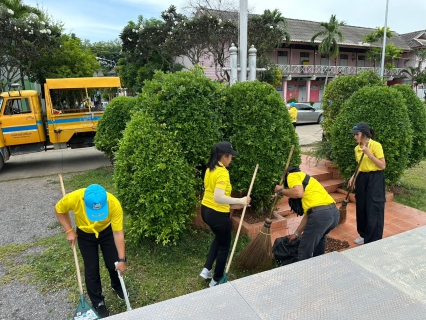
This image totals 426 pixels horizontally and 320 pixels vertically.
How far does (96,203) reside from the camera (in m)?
2.38

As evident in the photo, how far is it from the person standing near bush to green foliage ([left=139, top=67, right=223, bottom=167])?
83 centimetres

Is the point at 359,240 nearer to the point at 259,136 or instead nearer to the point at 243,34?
the point at 259,136

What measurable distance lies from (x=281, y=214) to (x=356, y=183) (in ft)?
4.38

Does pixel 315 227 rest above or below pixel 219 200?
below

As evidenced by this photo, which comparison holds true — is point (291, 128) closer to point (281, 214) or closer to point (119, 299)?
point (281, 214)

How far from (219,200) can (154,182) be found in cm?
95

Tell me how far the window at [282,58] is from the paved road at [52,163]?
17.1 m

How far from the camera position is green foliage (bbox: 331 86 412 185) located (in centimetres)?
491

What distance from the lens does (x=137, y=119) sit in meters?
3.80

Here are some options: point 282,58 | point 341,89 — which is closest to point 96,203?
point 341,89

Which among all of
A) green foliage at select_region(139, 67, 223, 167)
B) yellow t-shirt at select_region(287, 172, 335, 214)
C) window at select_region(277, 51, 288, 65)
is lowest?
yellow t-shirt at select_region(287, 172, 335, 214)

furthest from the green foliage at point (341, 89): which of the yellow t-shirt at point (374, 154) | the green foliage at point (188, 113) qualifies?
the green foliage at point (188, 113)

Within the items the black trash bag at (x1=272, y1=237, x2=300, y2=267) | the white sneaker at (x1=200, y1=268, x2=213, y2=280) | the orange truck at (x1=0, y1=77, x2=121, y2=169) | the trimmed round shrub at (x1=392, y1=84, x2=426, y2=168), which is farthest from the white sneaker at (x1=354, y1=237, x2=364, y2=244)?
the orange truck at (x1=0, y1=77, x2=121, y2=169)

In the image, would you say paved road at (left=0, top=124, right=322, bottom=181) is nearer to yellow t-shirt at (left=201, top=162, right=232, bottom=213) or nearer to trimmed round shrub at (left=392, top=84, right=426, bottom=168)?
trimmed round shrub at (left=392, top=84, right=426, bottom=168)
